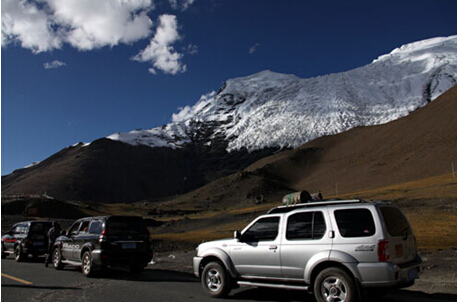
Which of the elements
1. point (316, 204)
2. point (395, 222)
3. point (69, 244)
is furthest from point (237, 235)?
point (69, 244)

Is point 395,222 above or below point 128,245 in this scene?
above

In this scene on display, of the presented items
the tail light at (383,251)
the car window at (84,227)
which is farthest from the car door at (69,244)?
the tail light at (383,251)

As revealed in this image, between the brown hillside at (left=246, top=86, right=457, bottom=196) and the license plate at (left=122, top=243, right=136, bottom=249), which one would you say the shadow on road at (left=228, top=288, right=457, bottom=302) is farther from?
the brown hillside at (left=246, top=86, right=457, bottom=196)

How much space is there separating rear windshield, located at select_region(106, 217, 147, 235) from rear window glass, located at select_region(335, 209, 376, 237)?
7.87 meters

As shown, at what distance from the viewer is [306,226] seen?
817cm

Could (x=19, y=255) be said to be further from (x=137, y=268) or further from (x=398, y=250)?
(x=398, y=250)

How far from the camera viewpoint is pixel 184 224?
219ft

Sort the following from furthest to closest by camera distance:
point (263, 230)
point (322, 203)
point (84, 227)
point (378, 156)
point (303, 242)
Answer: point (378, 156) → point (84, 227) → point (263, 230) → point (322, 203) → point (303, 242)

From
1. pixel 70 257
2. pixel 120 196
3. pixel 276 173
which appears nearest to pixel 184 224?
pixel 70 257

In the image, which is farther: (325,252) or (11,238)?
(11,238)

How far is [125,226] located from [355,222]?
8.30 metres

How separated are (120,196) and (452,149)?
12298 cm

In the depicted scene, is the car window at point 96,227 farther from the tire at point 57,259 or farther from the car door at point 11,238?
the car door at point 11,238

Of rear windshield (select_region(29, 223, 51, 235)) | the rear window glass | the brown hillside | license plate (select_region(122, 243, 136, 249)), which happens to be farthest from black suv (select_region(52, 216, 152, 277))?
the brown hillside
